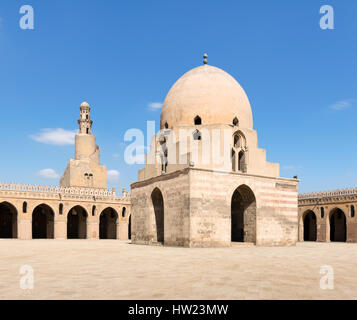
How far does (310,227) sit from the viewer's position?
37656 mm

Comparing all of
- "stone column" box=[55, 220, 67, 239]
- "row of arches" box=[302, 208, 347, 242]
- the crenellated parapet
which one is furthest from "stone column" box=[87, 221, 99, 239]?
"row of arches" box=[302, 208, 347, 242]

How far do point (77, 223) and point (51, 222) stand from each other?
5.56 meters

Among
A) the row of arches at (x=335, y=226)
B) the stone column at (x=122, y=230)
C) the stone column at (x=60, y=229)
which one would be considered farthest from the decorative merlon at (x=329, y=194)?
the stone column at (x=60, y=229)

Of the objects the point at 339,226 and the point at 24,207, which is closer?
the point at 24,207

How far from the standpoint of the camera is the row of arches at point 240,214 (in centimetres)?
2114

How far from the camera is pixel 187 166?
19.9 m

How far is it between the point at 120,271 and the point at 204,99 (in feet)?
48.2

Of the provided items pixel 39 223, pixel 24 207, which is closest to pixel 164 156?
pixel 24 207

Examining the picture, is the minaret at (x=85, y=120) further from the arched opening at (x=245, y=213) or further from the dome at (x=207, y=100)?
the arched opening at (x=245, y=213)

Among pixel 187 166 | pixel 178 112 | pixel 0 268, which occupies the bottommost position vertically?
pixel 0 268

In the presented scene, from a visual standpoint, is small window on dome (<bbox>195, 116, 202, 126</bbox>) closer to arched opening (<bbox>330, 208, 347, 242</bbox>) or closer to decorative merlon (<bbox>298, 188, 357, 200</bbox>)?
decorative merlon (<bbox>298, 188, 357, 200</bbox>)

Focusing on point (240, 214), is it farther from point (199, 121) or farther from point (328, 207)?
point (328, 207)
